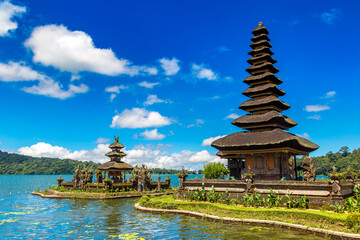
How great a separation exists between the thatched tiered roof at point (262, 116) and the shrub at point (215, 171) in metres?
14.2

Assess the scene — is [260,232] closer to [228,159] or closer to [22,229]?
[22,229]

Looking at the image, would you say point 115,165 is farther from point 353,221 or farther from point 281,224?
point 353,221

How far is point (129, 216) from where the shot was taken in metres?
25.3

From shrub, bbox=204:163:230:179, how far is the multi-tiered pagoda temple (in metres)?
10.3

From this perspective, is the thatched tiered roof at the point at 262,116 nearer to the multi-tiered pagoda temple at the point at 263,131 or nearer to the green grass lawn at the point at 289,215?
the multi-tiered pagoda temple at the point at 263,131

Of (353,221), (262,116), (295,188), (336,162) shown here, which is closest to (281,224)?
(353,221)

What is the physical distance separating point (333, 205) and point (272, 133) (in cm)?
A: 946

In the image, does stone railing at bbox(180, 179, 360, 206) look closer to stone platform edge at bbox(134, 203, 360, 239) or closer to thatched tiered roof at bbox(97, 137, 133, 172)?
stone platform edge at bbox(134, 203, 360, 239)

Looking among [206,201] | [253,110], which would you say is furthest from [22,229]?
[253,110]

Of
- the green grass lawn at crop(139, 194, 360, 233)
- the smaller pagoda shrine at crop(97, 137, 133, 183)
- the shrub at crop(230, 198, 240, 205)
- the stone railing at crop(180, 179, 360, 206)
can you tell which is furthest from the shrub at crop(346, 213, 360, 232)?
the smaller pagoda shrine at crop(97, 137, 133, 183)

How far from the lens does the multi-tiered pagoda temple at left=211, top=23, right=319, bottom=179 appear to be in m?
28.5

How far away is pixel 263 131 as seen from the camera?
30.7 m

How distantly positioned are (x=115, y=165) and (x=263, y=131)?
1231 inches

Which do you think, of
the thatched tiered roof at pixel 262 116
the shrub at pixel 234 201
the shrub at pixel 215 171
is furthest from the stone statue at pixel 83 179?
the shrub at pixel 234 201
